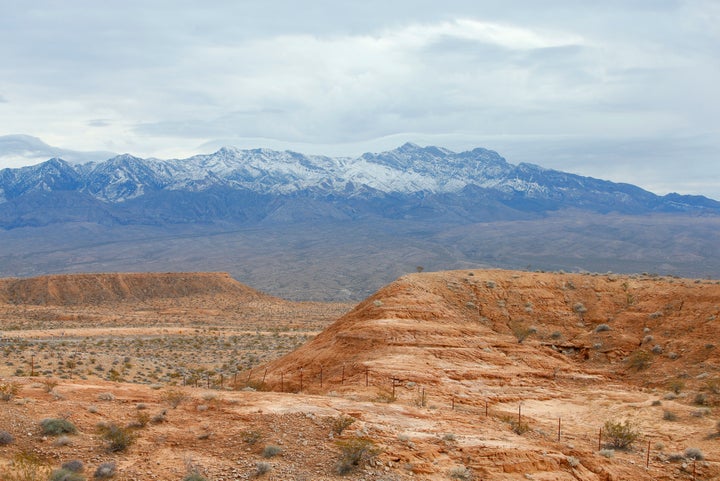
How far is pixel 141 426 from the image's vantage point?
14.1 metres

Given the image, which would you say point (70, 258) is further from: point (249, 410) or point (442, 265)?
point (249, 410)

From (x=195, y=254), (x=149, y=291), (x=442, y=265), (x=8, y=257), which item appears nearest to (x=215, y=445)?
(x=149, y=291)

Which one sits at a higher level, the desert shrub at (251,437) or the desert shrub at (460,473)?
the desert shrub at (251,437)

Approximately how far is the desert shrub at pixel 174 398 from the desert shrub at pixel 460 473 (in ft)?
22.8

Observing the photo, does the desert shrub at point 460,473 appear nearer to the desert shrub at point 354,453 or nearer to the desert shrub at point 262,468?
the desert shrub at point 354,453

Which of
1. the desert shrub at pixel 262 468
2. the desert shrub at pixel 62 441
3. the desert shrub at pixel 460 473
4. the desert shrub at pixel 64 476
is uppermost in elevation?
the desert shrub at pixel 62 441

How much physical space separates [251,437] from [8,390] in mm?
6272

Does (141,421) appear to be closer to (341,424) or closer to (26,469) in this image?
(26,469)

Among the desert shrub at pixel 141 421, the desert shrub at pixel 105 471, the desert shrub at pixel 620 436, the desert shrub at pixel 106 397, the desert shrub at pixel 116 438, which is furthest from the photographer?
the desert shrub at pixel 620 436

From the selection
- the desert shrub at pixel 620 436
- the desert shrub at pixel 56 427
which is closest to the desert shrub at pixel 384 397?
the desert shrub at pixel 620 436

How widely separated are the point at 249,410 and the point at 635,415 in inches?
459

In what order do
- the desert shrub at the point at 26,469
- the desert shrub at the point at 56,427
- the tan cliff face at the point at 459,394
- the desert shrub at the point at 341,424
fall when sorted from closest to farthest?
1. the desert shrub at the point at 26,469
2. the desert shrub at the point at 56,427
3. the tan cliff face at the point at 459,394
4. the desert shrub at the point at 341,424

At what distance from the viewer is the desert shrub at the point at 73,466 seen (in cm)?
1182

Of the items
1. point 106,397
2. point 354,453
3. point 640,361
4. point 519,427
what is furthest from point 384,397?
point 640,361
